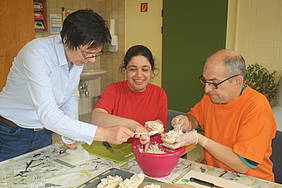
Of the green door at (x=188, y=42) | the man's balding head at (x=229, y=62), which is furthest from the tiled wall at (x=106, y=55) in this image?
the man's balding head at (x=229, y=62)

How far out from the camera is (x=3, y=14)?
10.2 ft

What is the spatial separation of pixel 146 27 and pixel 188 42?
0.86 metres

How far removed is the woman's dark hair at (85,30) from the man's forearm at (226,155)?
0.74 metres

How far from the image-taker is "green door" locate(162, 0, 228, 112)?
12.8ft

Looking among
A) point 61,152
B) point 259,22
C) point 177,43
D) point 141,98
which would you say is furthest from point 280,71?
point 61,152

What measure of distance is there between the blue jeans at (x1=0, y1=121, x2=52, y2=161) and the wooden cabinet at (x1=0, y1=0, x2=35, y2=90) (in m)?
1.65

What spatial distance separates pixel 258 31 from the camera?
141 inches

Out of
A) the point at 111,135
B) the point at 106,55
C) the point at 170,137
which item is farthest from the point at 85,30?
the point at 106,55

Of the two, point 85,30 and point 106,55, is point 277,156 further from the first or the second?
point 106,55

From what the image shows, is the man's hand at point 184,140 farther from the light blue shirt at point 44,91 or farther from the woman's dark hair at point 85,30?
the woman's dark hair at point 85,30

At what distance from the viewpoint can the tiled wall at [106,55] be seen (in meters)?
4.96

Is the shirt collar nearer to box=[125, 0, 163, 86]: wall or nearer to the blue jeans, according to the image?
the blue jeans

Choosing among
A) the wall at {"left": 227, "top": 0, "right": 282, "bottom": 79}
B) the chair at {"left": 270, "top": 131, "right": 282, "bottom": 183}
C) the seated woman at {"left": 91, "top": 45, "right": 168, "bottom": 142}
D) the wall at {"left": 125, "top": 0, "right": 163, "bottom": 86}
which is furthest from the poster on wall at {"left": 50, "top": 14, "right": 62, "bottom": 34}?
the chair at {"left": 270, "top": 131, "right": 282, "bottom": 183}

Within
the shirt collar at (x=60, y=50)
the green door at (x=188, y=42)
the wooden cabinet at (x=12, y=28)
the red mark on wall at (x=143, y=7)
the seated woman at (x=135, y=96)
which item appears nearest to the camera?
the shirt collar at (x=60, y=50)
